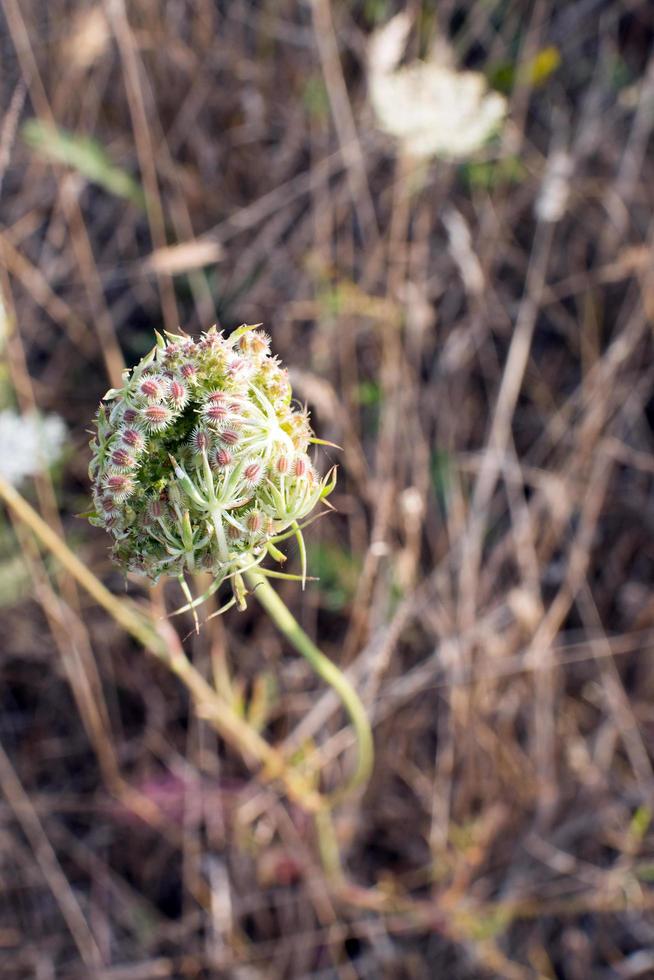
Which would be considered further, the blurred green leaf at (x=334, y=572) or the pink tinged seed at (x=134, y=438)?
the blurred green leaf at (x=334, y=572)

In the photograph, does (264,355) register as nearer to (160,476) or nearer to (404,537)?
(160,476)

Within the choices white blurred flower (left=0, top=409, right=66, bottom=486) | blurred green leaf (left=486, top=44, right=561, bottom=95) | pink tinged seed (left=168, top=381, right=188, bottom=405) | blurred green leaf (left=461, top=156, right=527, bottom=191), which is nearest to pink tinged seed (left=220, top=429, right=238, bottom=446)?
pink tinged seed (left=168, top=381, right=188, bottom=405)

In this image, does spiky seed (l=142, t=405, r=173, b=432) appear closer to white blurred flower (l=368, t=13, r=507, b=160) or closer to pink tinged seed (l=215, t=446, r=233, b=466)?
pink tinged seed (l=215, t=446, r=233, b=466)

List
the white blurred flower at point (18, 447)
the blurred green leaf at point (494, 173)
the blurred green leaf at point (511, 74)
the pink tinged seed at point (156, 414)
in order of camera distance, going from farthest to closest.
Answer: the blurred green leaf at point (494, 173)
the blurred green leaf at point (511, 74)
the white blurred flower at point (18, 447)
the pink tinged seed at point (156, 414)

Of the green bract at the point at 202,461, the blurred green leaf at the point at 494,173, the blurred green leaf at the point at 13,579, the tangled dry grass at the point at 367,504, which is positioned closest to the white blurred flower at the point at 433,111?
the tangled dry grass at the point at 367,504

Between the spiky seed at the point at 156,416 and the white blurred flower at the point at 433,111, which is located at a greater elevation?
the white blurred flower at the point at 433,111

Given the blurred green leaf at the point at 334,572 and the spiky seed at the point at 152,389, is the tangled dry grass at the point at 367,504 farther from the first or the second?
the spiky seed at the point at 152,389
